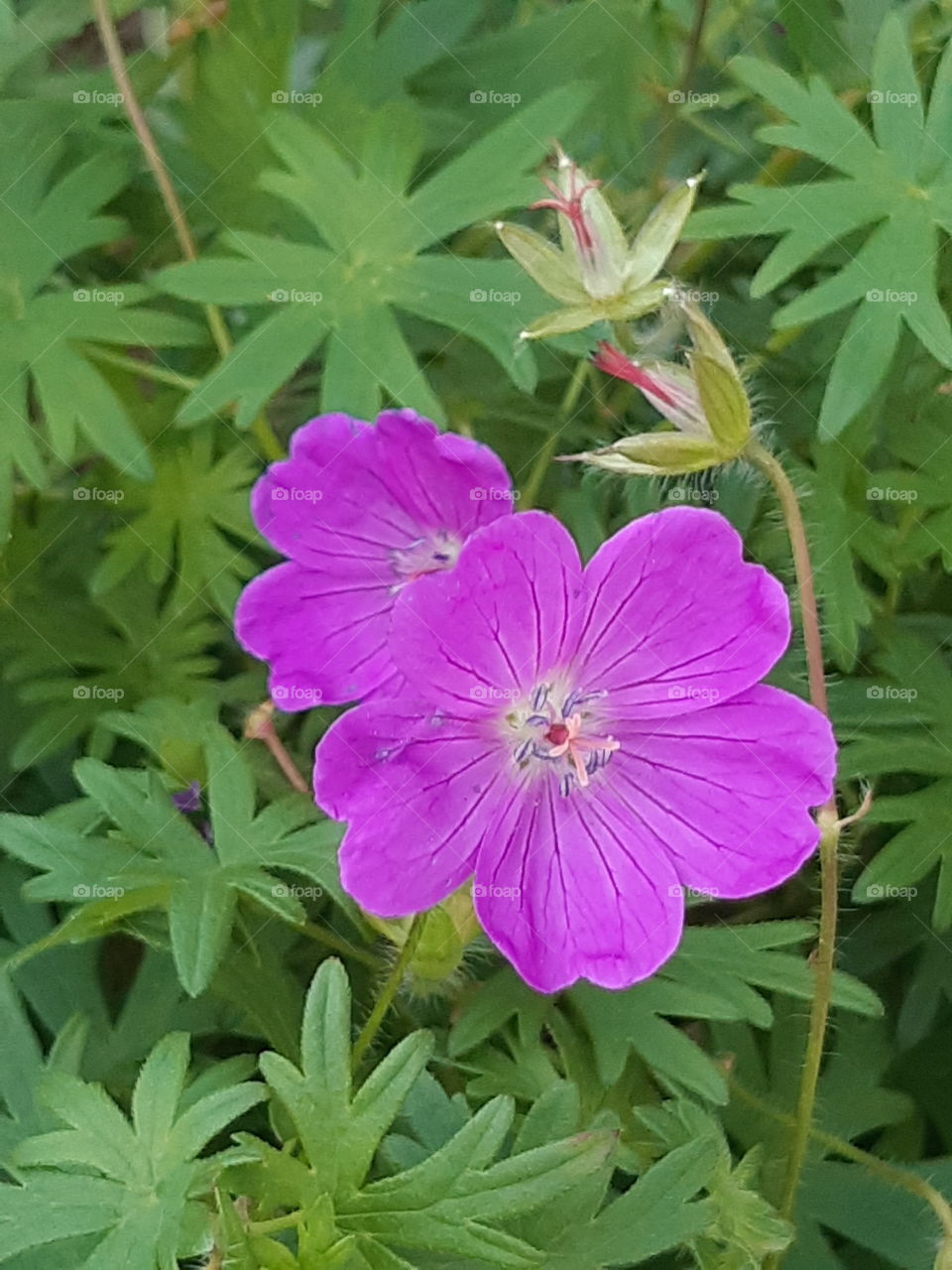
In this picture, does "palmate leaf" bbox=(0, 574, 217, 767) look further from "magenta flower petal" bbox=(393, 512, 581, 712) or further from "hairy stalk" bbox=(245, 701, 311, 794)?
"magenta flower petal" bbox=(393, 512, 581, 712)

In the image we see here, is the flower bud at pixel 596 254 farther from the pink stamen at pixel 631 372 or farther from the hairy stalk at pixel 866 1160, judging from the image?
the hairy stalk at pixel 866 1160

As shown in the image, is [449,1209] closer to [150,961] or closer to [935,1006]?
[150,961]

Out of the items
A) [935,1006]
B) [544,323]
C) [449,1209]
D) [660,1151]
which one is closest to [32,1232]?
[449,1209]

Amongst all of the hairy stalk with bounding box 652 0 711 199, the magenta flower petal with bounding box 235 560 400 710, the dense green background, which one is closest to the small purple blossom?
the dense green background

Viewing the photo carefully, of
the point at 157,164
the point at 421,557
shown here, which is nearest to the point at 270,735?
the point at 421,557

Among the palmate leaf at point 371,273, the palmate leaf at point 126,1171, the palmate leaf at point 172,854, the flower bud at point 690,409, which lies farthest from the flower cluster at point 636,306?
the palmate leaf at point 126,1171
